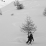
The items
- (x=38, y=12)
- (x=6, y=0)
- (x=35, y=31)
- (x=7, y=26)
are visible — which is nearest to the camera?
(x=35, y=31)

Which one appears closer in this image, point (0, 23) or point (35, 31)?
point (35, 31)

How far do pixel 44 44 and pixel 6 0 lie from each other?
37184 millimetres

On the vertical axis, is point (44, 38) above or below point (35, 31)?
below

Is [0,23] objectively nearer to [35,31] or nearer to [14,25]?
[14,25]

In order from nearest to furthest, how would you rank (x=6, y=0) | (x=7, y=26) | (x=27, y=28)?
(x=27, y=28) → (x=7, y=26) → (x=6, y=0)

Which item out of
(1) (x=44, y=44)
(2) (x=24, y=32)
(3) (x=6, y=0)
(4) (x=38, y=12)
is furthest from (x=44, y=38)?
(3) (x=6, y=0)

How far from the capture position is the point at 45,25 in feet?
49.7

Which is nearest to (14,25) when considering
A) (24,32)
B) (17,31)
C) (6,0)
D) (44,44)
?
(17,31)

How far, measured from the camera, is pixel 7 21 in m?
18.0

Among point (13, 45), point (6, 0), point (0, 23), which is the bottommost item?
point (13, 45)

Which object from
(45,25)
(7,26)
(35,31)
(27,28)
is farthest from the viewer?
(7,26)

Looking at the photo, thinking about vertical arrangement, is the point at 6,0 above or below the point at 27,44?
above

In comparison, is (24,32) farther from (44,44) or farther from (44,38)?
(44,44)

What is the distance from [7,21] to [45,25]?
545 cm
